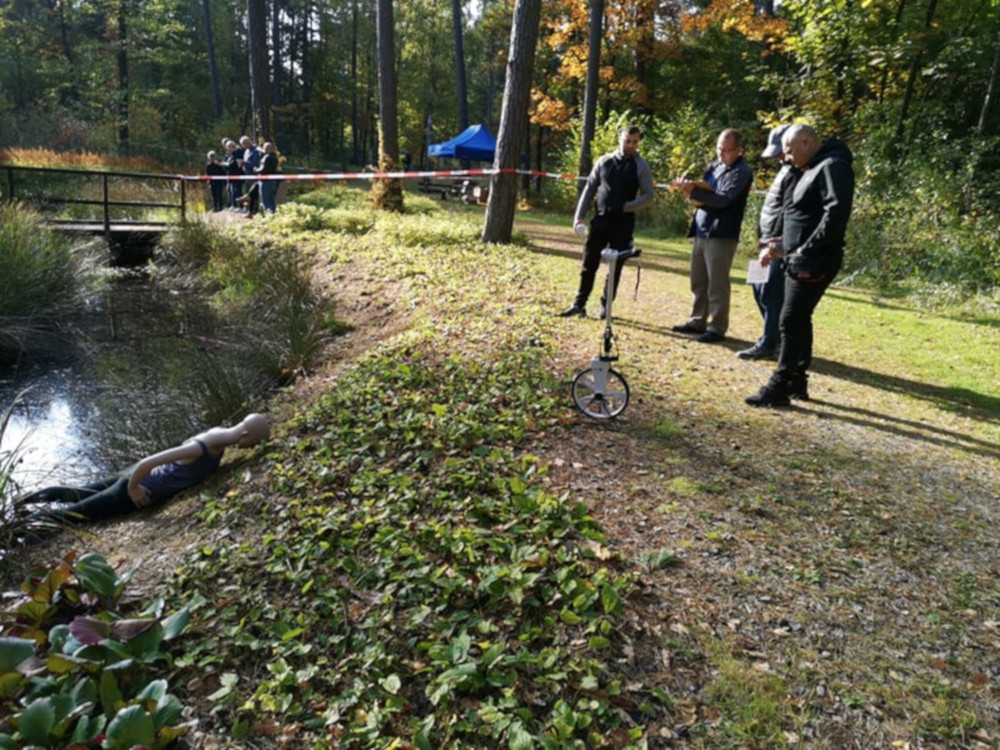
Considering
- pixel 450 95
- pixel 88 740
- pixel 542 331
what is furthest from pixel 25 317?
pixel 450 95

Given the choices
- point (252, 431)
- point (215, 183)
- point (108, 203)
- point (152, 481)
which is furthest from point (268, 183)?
point (152, 481)

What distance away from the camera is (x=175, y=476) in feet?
15.2

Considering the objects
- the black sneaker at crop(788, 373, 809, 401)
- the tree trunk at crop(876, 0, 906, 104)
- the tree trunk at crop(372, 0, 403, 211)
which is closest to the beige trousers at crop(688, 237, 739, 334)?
the black sneaker at crop(788, 373, 809, 401)

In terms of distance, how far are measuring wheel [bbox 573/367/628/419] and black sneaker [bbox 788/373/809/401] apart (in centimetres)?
154

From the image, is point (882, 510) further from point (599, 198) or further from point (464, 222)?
point (464, 222)

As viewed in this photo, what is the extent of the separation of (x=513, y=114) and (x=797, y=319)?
24.4ft

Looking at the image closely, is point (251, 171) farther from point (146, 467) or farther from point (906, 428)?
point (906, 428)

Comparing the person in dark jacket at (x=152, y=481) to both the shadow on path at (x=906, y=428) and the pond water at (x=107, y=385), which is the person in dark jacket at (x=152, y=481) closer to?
the pond water at (x=107, y=385)

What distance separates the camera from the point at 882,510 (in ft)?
12.1

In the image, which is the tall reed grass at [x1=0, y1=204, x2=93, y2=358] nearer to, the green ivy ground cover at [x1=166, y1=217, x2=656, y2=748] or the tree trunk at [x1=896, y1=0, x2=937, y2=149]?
the green ivy ground cover at [x1=166, y1=217, x2=656, y2=748]

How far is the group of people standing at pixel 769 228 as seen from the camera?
4.69 m

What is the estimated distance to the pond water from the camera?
18.7ft

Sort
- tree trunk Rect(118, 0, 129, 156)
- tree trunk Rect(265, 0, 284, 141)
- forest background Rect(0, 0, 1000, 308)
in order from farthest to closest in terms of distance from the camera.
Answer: tree trunk Rect(265, 0, 284, 141), tree trunk Rect(118, 0, 129, 156), forest background Rect(0, 0, 1000, 308)

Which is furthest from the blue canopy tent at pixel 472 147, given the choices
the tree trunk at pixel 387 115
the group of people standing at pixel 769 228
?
the group of people standing at pixel 769 228
